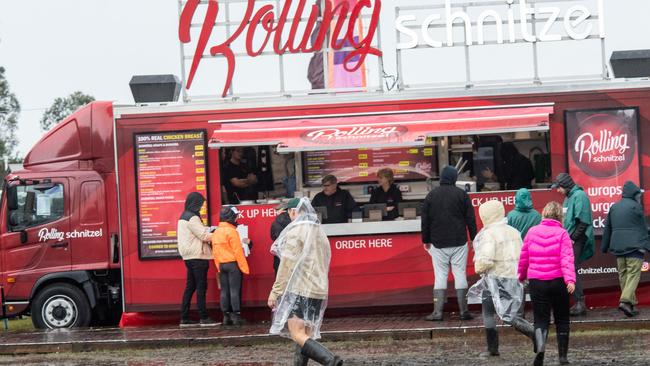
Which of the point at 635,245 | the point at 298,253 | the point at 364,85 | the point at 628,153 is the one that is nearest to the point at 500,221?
the point at 298,253

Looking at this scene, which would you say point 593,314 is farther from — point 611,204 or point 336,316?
point 336,316

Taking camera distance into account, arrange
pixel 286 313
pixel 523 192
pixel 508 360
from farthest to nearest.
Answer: pixel 523 192, pixel 508 360, pixel 286 313

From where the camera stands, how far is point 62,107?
342 feet

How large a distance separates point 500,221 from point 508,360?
57.3 inches

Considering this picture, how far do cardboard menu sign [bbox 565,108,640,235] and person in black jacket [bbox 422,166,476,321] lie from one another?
1981 millimetres

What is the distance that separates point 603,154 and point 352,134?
11.4 ft

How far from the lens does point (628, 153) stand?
53.0 ft

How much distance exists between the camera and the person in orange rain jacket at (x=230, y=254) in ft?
52.4

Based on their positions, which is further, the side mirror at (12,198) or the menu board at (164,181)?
the side mirror at (12,198)

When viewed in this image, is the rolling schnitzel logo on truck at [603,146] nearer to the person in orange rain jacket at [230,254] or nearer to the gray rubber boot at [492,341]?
the gray rubber boot at [492,341]

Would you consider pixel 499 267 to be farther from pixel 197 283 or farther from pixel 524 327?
pixel 197 283

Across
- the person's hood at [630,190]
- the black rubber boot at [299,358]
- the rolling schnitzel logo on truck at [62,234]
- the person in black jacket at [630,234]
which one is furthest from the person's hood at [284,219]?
the black rubber boot at [299,358]

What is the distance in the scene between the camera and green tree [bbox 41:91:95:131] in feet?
334

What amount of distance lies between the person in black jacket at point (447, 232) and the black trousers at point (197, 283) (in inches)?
124
